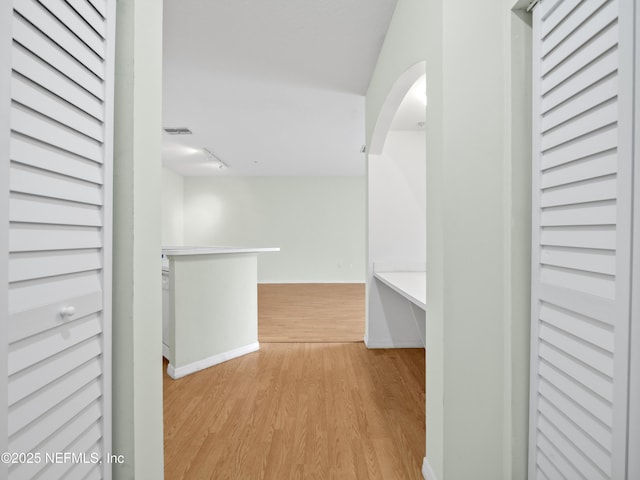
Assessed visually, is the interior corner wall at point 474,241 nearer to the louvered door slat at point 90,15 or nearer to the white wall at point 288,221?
the louvered door slat at point 90,15

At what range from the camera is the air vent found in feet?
14.0

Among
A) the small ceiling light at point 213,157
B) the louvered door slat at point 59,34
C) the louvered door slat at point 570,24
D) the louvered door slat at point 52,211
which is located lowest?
the louvered door slat at point 52,211

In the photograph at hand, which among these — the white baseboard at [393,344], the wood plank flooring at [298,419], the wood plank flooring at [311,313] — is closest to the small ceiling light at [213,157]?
the wood plank flooring at [311,313]

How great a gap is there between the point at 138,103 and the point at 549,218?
133 centimetres

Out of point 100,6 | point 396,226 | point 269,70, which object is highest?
point 269,70

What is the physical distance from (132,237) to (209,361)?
2017 mm

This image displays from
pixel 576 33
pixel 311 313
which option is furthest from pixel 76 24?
pixel 311 313

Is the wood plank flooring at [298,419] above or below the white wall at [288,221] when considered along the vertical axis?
below

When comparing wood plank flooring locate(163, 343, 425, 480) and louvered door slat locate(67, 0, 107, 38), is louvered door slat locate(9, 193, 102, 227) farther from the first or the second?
wood plank flooring locate(163, 343, 425, 480)

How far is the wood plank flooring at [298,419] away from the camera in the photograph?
1.48 meters

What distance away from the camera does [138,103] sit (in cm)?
95

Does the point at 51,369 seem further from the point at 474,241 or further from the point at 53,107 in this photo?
the point at 474,241

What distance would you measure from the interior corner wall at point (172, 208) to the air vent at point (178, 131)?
2.47m

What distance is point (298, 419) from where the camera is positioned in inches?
73.0
